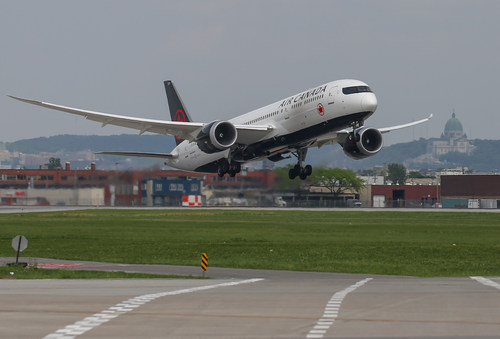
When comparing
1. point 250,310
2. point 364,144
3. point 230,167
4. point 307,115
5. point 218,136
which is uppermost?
point 307,115

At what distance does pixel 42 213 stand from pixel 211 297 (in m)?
91.4

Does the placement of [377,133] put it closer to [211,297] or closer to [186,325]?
[211,297]

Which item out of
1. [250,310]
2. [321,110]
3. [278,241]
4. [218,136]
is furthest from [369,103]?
[250,310]

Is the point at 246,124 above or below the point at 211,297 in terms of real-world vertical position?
above

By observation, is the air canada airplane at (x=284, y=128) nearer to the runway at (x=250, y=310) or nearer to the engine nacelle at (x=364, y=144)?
the engine nacelle at (x=364, y=144)

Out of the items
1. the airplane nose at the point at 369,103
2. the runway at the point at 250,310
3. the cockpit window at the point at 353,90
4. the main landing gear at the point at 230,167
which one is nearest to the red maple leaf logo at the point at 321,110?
the cockpit window at the point at 353,90

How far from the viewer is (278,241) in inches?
2534

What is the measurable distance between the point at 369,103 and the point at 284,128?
7.26 m

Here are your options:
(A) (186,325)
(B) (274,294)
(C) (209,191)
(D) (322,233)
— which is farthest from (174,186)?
(A) (186,325)

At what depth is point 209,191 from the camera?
103m

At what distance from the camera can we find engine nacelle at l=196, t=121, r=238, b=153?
5703 centimetres

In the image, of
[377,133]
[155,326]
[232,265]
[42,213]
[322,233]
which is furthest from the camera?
[42,213]

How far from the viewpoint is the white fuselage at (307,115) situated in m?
52.2

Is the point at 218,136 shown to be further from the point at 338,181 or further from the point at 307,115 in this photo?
the point at 338,181
